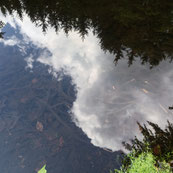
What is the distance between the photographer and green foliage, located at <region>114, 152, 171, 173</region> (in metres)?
4.57

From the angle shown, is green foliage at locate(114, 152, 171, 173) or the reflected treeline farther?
green foliage at locate(114, 152, 171, 173)

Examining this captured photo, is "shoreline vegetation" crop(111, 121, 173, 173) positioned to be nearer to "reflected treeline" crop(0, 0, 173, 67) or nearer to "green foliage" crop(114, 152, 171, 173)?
"green foliage" crop(114, 152, 171, 173)

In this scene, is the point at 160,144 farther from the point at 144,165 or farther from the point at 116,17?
the point at 116,17

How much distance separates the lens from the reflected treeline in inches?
149

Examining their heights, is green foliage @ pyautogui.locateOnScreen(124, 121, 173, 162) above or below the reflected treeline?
below

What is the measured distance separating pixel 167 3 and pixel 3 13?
17.9 ft

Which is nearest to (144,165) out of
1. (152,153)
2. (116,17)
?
(152,153)

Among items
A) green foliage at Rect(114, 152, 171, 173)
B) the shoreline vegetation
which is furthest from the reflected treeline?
green foliage at Rect(114, 152, 171, 173)

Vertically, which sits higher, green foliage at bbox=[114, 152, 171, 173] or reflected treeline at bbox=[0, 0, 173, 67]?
reflected treeline at bbox=[0, 0, 173, 67]

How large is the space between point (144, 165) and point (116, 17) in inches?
181

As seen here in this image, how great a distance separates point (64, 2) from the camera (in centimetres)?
493

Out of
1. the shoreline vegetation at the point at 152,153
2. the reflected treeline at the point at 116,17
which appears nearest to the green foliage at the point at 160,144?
the shoreline vegetation at the point at 152,153

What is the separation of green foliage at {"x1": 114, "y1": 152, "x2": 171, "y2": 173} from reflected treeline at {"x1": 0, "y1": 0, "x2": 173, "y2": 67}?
3.59 metres

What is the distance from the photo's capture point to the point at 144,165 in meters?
4.79
